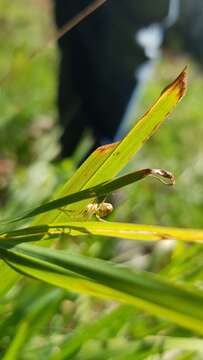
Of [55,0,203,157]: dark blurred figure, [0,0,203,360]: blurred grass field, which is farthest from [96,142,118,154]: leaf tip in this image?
[55,0,203,157]: dark blurred figure

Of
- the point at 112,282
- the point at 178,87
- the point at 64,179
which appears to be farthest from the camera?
the point at 64,179

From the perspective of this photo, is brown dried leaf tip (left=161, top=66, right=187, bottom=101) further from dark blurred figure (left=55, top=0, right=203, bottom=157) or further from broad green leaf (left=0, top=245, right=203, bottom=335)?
dark blurred figure (left=55, top=0, right=203, bottom=157)

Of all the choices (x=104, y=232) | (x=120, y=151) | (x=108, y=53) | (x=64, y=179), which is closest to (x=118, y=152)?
(x=120, y=151)

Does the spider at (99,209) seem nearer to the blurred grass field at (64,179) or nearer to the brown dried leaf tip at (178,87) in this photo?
the brown dried leaf tip at (178,87)

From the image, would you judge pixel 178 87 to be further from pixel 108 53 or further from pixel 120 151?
pixel 108 53

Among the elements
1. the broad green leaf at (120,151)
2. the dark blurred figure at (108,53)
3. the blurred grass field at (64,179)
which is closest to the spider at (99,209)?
the broad green leaf at (120,151)

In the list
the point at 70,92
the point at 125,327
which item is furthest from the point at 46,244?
the point at 70,92
